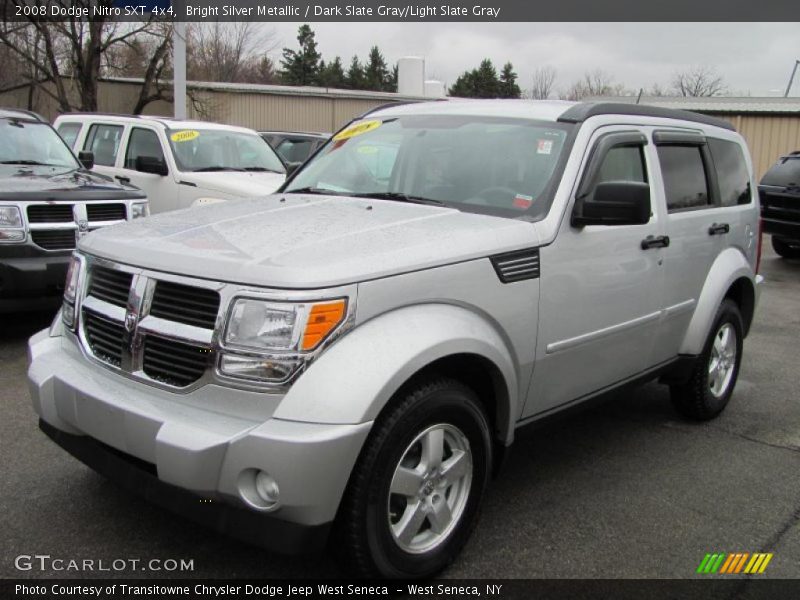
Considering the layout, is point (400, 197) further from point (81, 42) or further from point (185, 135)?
point (81, 42)

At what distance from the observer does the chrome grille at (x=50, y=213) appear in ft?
19.2

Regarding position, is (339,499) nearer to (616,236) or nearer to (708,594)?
(708,594)

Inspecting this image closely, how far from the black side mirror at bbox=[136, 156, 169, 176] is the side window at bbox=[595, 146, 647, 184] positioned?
6.49 m

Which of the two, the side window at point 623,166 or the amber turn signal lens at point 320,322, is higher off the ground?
the side window at point 623,166

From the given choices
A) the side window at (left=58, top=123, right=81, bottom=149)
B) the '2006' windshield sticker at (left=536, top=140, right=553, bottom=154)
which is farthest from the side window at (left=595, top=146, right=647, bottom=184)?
the side window at (left=58, top=123, right=81, bottom=149)

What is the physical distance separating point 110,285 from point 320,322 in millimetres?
1006

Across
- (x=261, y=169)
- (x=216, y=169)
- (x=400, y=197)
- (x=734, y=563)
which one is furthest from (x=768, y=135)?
(x=734, y=563)

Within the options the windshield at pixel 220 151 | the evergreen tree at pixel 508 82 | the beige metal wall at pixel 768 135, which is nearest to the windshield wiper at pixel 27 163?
the windshield at pixel 220 151

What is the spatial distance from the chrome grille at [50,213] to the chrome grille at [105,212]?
0.53ft

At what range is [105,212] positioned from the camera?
6.32m

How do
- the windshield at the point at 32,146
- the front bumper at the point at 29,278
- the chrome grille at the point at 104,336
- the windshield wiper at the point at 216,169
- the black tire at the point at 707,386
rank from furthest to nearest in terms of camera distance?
the windshield wiper at the point at 216,169 < the windshield at the point at 32,146 < the front bumper at the point at 29,278 < the black tire at the point at 707,386 < the chrome grille at the point at 104,336

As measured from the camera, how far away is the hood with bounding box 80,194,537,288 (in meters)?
2.57

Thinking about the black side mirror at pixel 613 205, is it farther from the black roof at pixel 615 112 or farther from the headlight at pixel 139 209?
the headlight at pixel 139 209

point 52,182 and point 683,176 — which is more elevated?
point 683,176
